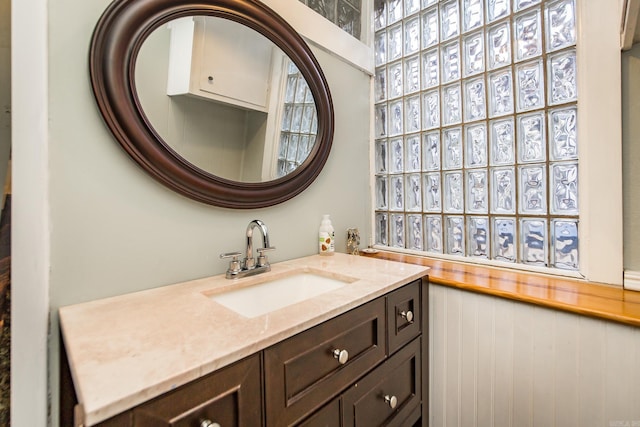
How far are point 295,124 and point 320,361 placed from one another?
0.98m

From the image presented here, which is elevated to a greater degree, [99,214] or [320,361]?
[99,214]

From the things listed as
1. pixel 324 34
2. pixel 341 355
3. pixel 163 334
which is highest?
→ pixel 324 34

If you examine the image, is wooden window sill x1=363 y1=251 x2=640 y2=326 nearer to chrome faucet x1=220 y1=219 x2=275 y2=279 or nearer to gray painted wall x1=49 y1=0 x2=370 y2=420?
chrome faucet x1=220 y1=219 x2=275 y2=279

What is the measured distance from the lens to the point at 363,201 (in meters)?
1.69

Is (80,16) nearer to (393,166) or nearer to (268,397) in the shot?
(268,397)

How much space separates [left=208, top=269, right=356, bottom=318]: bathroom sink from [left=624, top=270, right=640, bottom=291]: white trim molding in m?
0.91

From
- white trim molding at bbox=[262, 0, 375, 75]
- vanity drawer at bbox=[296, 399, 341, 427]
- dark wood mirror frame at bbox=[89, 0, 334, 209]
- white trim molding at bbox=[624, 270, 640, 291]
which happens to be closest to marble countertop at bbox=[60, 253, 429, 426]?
vanity drawer at bbox=[296, 399, 341, 427]

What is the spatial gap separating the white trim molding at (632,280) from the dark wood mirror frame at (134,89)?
4.06ft

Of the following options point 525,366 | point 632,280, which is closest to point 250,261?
point 525,366

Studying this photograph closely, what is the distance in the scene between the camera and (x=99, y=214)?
2.64 feet

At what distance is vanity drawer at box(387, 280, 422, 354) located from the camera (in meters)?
0.94

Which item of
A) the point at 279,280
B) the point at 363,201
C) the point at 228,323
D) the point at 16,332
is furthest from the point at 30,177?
the point at 363,201

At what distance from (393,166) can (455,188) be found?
0.37 m

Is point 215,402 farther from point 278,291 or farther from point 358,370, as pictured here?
point 278,291
